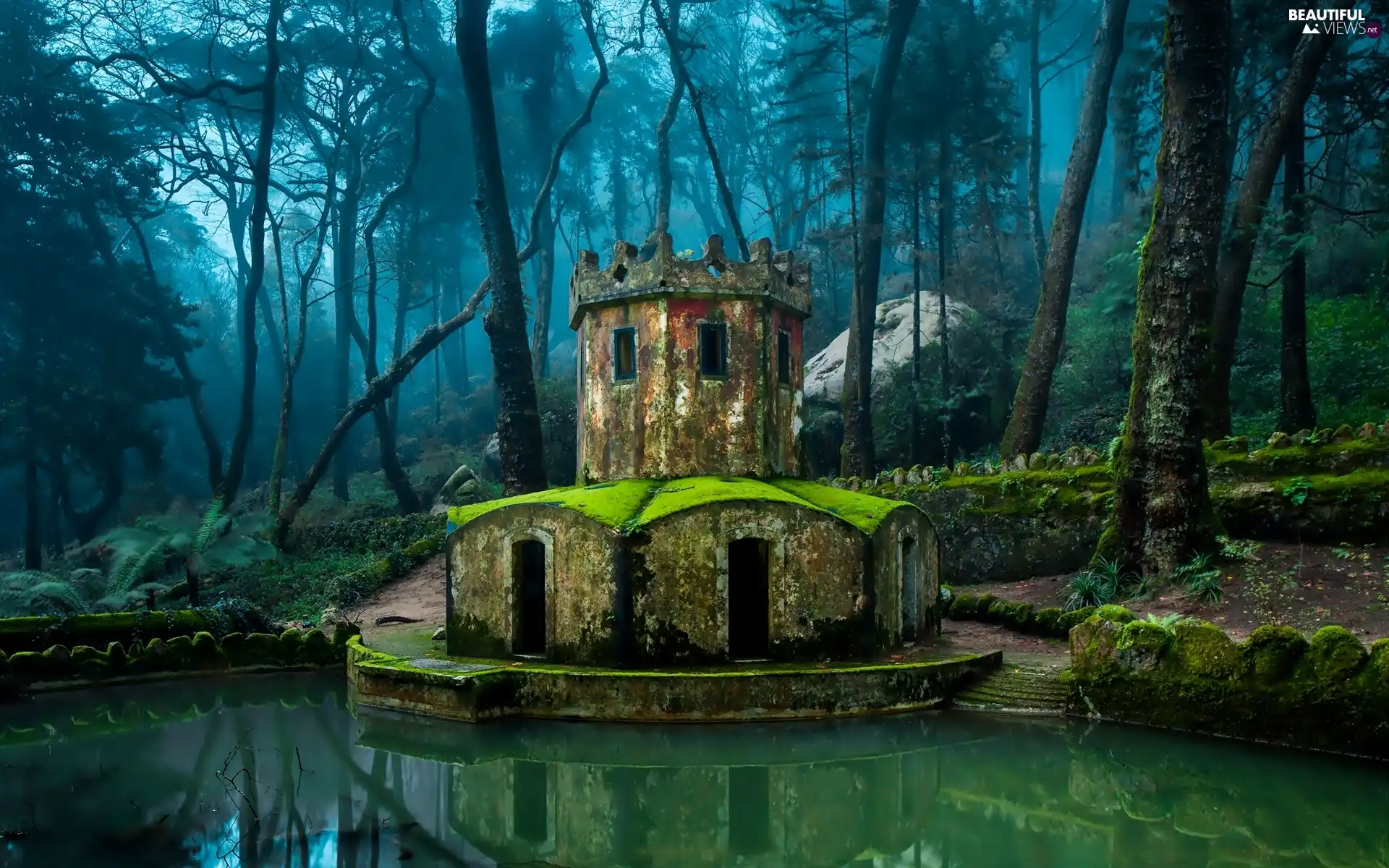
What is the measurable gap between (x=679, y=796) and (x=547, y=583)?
4.96 m

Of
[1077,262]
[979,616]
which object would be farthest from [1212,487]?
[1077,262]

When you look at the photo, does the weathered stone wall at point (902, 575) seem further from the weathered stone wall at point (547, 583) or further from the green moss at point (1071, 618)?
the weathered stone wall at point (547, 583)

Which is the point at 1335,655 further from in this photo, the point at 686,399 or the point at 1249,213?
the point at 1249,213

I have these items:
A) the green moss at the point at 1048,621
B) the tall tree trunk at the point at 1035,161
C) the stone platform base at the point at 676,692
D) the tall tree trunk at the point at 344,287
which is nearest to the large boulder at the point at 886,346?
the tall tree trunk at the point at 1035,161

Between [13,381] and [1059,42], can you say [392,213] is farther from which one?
[1059,42]

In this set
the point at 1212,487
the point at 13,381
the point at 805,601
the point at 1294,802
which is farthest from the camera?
the point at 13,381

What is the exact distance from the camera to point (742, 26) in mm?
47625

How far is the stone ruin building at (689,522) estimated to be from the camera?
488 inches

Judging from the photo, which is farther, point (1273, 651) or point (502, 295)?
point (502, 295)

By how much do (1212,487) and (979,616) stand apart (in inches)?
179

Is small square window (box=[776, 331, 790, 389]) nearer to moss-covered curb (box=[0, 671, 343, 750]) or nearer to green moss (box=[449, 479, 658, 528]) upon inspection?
green moss (box=[449, 479, 658, 528])

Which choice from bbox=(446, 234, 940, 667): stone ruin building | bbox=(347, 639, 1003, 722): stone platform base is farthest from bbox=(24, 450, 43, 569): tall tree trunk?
bbox=(347, 639, 1003, 722): stone platform base

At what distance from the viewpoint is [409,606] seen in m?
20.5

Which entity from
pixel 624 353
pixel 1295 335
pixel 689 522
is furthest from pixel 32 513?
pixel 1295 335
